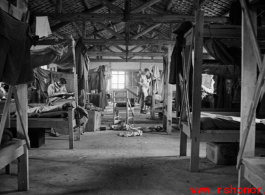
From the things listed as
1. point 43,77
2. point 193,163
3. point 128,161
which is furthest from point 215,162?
point 43,77

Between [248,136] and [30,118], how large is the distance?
4423mm

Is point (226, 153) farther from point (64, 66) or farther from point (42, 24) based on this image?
point (42, 24)

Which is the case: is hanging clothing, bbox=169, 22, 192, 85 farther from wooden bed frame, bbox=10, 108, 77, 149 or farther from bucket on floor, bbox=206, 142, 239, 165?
wooden bed frame, bbox=10, 108, 77, 149

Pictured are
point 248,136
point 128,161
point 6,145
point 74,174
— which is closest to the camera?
point 248,136

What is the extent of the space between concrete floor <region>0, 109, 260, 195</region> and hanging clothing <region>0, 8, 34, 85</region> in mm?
1466

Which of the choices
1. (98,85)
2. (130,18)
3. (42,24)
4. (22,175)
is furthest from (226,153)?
(98,85)

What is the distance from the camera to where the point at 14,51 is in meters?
2.48

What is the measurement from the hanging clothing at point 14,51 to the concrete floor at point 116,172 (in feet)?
4.81

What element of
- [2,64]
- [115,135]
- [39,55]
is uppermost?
[39,55]

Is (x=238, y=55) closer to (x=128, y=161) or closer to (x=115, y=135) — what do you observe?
(x=128, y=161)

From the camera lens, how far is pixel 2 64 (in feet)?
7.31

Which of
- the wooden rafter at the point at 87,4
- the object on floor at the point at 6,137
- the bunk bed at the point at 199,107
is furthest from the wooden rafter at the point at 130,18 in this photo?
the object on floor at the point at 6,137

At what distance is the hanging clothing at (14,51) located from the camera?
222 cm

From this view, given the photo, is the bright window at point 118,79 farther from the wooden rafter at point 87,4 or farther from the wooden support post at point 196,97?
the wooden support post at point 196,97
